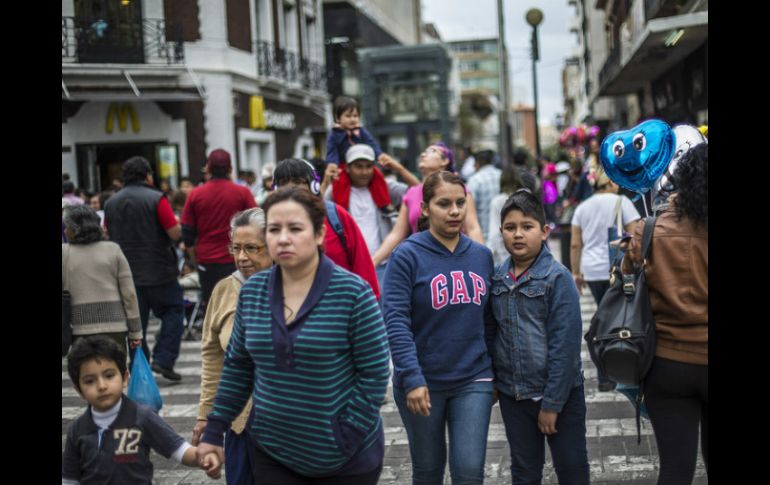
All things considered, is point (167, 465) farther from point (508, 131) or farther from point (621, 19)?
point (621, 19)

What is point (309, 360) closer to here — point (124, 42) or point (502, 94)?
point (124, 42)

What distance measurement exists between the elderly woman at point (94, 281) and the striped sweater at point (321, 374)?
3623 mm

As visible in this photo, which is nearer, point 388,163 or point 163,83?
point 388,163

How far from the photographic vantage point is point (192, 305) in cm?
1170

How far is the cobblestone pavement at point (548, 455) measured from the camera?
18.8ft

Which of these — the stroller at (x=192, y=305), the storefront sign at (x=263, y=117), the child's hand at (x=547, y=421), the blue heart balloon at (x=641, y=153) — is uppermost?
the storefront sign at (x=263, y=117)

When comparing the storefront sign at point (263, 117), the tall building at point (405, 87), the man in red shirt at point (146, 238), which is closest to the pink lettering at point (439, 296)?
the man in red shirt at point (146, 238)

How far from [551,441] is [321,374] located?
1423mm

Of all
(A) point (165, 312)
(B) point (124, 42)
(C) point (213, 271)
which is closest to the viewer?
(A) point (165, 312)

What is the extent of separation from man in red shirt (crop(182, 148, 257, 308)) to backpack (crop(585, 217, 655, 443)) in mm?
5386

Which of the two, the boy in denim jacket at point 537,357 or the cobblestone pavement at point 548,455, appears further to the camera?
the cobblestone pavement at point 548,455

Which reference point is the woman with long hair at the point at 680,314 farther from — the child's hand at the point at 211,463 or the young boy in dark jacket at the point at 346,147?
the young boy in dark jacket at the point at 346,147

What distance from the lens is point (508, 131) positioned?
23172 mm

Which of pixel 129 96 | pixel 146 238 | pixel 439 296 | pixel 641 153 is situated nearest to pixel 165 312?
pixel 146 238
